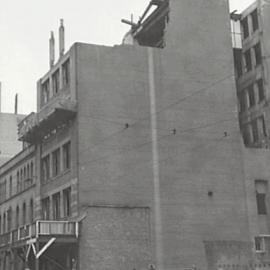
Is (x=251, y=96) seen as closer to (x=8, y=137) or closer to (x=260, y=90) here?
(x=260, y=90)

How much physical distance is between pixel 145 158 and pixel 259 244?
12.2 meters

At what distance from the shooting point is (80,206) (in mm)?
45844

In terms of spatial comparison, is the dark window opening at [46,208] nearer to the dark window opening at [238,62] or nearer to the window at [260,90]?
the window at [260,90]

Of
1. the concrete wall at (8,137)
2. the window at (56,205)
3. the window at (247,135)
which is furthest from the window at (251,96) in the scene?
the concrete wall at (8,137)

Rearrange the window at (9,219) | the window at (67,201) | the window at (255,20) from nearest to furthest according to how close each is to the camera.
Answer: the window at (67,201), the window at (255,20), the window at (9,219)

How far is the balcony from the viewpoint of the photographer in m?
47.8

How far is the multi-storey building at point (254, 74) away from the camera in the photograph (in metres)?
56.7

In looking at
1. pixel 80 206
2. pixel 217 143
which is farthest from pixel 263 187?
pixel 80 206

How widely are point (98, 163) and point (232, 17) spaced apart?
74.6 ft

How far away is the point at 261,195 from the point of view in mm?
52719

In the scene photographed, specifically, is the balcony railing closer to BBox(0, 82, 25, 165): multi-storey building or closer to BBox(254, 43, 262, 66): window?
BBox(254, 43, 262, 66): window

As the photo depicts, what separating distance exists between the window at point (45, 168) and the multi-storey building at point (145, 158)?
0.30ft

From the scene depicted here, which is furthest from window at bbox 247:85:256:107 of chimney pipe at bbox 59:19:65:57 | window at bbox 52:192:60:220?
window at bbox 52:192:60:220

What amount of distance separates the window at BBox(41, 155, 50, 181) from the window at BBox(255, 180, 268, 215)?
1787cm
